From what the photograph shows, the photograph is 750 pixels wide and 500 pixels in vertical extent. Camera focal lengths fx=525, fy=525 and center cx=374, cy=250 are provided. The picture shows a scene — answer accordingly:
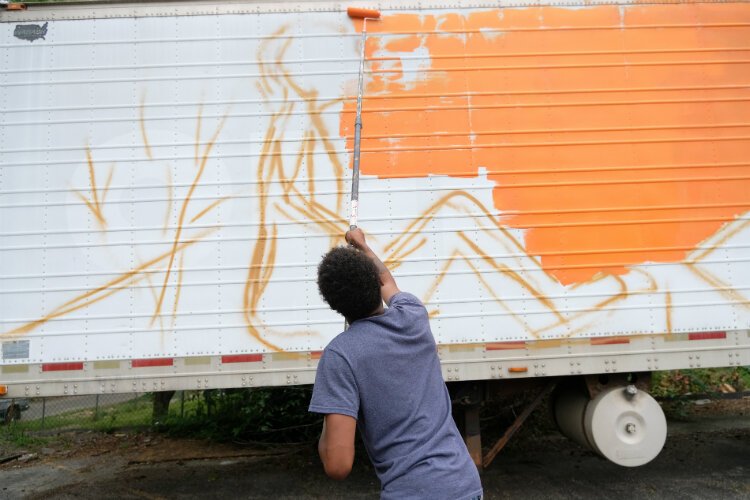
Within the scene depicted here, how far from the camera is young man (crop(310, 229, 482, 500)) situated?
1.46 meters

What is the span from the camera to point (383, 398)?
1.52 meters

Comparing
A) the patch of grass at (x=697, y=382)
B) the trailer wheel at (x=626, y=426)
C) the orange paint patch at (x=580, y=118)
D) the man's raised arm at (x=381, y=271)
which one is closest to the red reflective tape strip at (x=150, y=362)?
the orange paint patch at (x=580, y=118)

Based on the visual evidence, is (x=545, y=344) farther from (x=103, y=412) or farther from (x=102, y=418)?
(x=103, y=412)

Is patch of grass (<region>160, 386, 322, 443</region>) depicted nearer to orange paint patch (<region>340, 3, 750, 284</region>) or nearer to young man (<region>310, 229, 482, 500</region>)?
orange paint patch (<region>340, 3, 750, 284</region>)

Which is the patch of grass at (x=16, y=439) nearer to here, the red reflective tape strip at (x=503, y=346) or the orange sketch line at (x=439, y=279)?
the orange sketch line at (x=439, y=279)

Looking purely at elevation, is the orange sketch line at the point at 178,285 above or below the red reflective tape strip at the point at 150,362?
above

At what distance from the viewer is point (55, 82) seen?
148 inches

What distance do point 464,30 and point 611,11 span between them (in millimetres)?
1112

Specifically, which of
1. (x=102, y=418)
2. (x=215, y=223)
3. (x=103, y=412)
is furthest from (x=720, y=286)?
(x=103, y=412)

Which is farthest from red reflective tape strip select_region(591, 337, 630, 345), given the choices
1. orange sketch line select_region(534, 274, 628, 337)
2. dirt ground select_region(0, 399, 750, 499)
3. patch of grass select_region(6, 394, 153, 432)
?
patch of grass select_region(6, 394, 153, 432)

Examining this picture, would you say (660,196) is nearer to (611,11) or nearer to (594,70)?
(594,70)

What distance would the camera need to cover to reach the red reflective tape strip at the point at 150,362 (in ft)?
11.4

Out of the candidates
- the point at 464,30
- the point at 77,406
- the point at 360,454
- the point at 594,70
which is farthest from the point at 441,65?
the point at 77,406

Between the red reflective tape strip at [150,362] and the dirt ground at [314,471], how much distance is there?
64.6 inches
